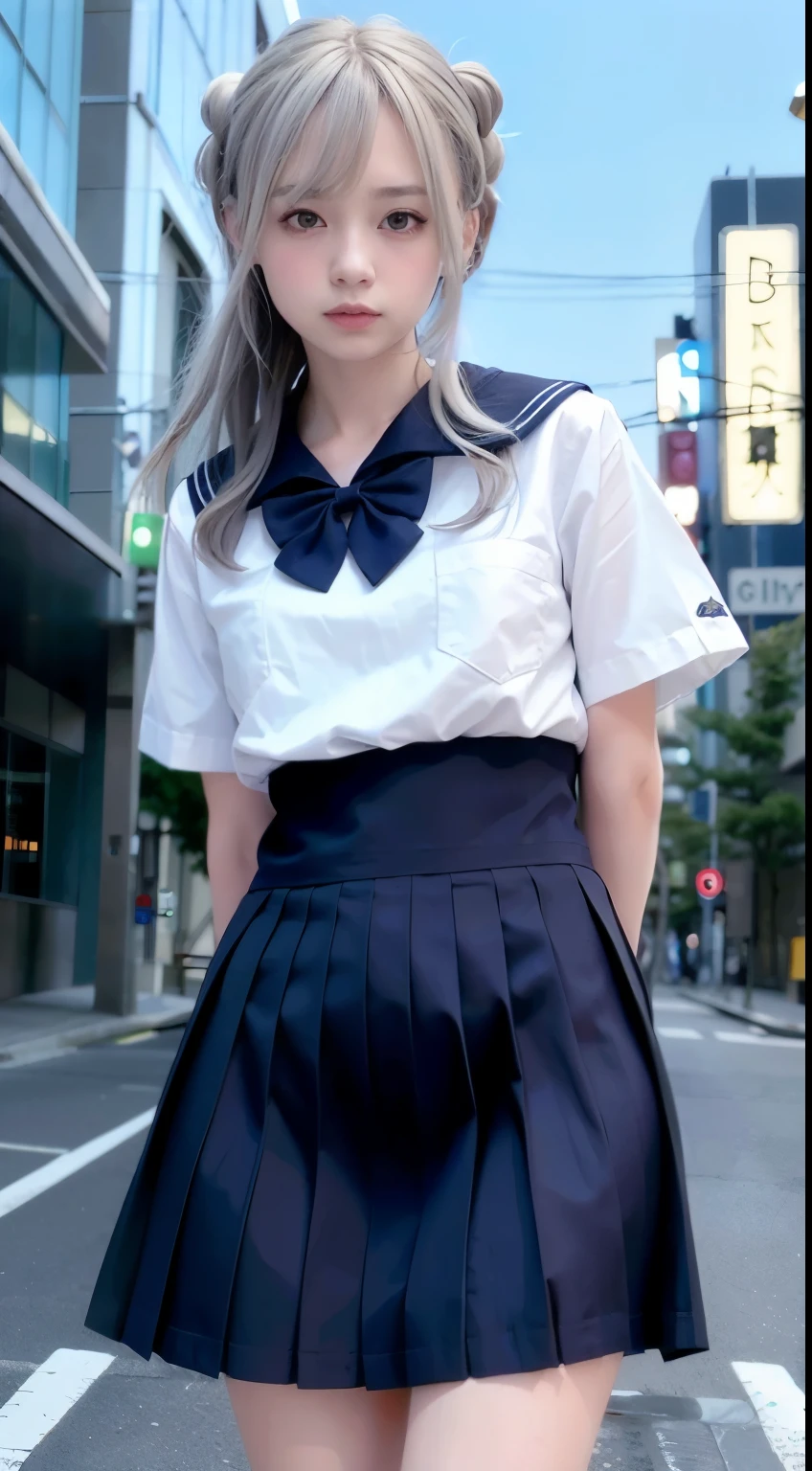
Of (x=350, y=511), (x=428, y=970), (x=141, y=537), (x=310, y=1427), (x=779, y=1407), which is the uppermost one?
(x=141, y=537)

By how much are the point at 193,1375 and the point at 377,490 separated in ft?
8.54

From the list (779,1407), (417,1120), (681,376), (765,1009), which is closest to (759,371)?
(681,376)

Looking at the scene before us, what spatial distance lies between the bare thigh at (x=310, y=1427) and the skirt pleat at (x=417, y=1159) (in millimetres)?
35

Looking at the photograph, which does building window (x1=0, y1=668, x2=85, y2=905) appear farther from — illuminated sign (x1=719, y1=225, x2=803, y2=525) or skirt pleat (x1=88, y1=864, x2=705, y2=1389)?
skirt pleat (x1=88, y1=864, x2=705, y2=1389)

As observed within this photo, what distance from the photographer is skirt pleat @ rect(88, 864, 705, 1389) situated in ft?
3.25

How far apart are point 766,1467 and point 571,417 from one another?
7.70ft

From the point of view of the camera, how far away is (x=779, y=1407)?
316 centimetres

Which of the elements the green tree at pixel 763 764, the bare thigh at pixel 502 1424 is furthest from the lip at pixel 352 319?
the green tree at pixel 763 764

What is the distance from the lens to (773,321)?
11.5 feet

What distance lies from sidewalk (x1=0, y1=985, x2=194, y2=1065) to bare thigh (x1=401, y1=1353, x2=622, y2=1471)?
492 cm

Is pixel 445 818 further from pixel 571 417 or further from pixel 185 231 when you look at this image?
pixel 185 231

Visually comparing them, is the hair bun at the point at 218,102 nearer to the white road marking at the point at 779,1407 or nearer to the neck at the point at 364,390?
the neck at the point at 364,390

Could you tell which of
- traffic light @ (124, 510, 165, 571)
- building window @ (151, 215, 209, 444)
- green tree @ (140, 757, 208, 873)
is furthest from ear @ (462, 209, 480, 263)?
green tree @ (140, 757, 208, 873)

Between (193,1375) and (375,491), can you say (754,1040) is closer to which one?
(193,1375)
